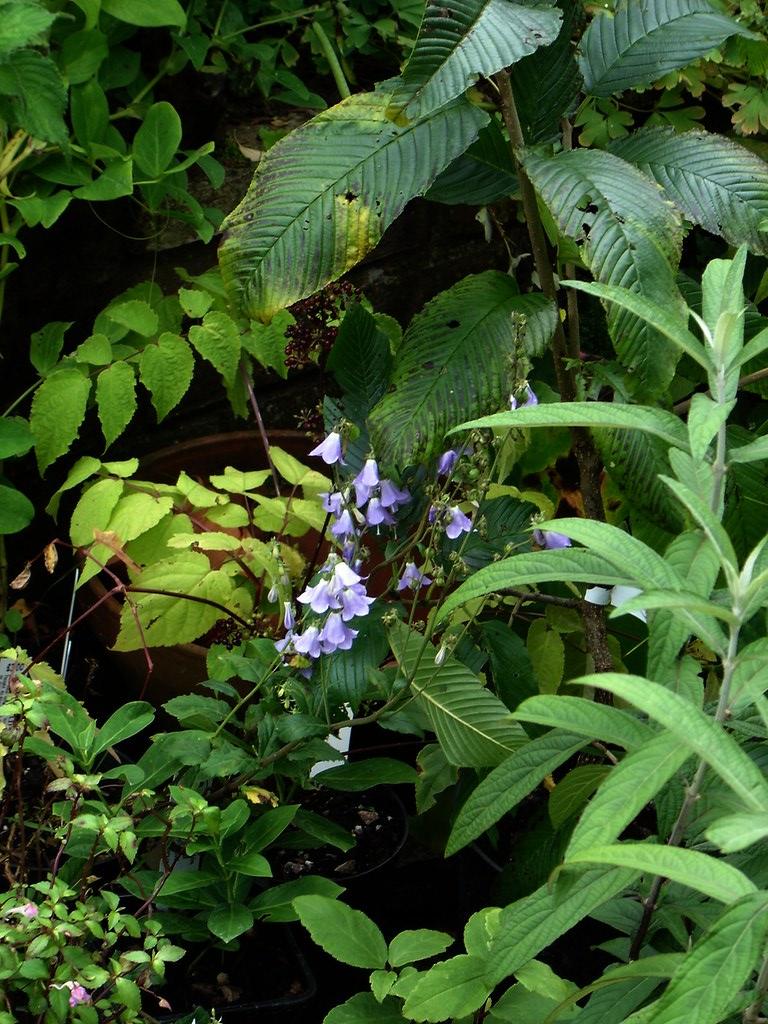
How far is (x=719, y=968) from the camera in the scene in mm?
792

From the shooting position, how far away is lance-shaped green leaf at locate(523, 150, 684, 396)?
4.17ft

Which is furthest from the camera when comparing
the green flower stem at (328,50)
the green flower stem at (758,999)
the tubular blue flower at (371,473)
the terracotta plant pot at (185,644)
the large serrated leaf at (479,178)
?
the green flower stem at (328,50)

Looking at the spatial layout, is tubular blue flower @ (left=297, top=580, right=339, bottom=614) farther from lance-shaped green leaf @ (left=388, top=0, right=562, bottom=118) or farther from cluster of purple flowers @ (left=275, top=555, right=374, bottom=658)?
lance-shaped green leaf @ (left=388, top=0, right=562, bottom=118)

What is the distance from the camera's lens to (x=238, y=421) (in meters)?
2.47

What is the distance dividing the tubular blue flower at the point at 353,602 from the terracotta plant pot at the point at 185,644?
0.54 m

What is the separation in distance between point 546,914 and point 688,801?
0.16 meters

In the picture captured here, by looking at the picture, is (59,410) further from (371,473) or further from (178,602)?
(371,473)

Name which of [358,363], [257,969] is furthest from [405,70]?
[257,969]

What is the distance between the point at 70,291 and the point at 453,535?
1195 mm

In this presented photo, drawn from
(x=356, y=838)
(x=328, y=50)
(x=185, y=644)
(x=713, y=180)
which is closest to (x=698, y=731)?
(x=713, y=180)

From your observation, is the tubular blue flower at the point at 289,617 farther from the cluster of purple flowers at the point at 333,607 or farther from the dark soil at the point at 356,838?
the dark soil at the point at 356,838

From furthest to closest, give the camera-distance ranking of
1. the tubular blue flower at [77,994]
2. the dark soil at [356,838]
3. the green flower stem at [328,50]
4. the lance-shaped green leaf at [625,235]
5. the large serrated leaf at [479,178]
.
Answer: the green flower stem at [328,50]
the dark soil at [356,838]
the large serrated leaf at [479,178]
the lance-shaped green leaf at [625,235]
the tubular blue flower at [77,994]

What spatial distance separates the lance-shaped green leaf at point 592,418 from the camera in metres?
1.00

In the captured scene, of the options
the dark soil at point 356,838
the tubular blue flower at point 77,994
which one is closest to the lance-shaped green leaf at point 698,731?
the tubular blue flower at point 77,994
